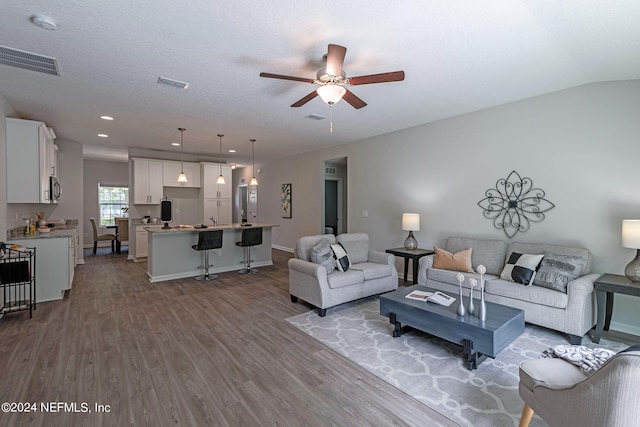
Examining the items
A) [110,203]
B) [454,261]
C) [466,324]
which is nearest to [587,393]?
[466,324]

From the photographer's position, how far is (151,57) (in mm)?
2746

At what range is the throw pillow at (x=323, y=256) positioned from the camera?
392 cm

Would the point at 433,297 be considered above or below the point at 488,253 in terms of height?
below

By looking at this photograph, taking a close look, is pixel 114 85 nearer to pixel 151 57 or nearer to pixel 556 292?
→ pixel 151 57

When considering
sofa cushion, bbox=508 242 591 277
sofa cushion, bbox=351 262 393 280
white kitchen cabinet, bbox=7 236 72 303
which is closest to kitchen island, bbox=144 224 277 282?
white kitchen cabinet, bbox=7 236 72 303

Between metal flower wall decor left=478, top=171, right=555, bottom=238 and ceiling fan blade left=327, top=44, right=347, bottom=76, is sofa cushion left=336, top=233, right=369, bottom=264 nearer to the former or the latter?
metal flower wall decor left=478, top=171, right=555, bottom=238

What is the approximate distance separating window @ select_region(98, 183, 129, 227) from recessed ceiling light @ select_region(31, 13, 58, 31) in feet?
28.9

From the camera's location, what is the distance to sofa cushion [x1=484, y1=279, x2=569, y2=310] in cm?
306

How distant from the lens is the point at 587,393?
1.35 m

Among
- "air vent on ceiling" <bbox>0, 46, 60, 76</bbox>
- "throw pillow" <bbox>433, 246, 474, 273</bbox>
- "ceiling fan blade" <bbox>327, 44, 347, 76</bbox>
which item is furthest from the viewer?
"throw pillow" <bbox>433, 246, 474, 273</bbox>

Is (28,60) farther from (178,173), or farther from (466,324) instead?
(178,173)

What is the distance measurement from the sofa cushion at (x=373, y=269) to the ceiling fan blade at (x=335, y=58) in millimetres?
2645

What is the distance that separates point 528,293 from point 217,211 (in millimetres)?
7249

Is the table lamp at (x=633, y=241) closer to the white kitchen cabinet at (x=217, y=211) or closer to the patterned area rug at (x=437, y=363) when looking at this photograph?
the patterned area rug at (x=437, y=363)
